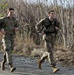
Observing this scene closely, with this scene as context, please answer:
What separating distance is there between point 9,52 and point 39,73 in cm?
105

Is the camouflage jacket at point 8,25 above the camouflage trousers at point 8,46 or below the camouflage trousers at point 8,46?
above

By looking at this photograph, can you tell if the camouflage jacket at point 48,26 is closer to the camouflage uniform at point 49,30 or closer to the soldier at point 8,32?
the camouflage uniform at point 49,30

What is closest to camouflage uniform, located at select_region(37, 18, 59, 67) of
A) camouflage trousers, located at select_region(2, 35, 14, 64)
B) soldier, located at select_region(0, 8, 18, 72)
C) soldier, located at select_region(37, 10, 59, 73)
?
soldier, located at select_region(37, 10, 59, 73)

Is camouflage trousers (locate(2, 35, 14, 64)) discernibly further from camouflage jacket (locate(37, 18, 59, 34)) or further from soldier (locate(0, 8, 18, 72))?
camouflage jacket (locate(37, 18, 59, 34))

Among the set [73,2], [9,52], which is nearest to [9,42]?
[9,52]

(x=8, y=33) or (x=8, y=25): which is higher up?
(x=8, y=25)

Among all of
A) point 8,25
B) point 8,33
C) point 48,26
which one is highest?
point 8,25

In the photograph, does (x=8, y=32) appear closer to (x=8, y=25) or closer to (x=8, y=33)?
(x=8, y=33)

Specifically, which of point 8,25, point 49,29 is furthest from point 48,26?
point 8,25

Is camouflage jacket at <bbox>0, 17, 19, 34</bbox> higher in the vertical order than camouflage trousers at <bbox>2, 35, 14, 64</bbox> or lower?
higher

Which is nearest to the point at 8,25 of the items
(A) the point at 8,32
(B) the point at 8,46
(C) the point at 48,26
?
(A) the point at 8,32

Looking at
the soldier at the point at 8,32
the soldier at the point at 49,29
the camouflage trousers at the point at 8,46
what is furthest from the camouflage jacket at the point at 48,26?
the camouflage trousers at the point at 8,46

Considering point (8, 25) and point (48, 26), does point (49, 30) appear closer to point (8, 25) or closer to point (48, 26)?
point (48, 26)

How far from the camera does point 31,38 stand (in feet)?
60.0
